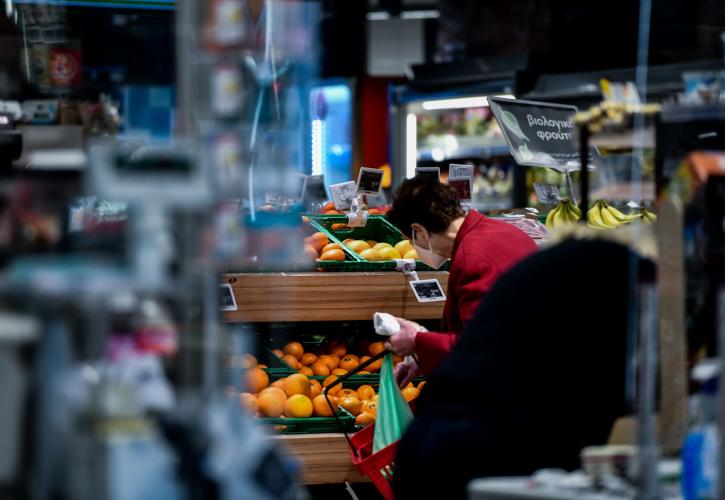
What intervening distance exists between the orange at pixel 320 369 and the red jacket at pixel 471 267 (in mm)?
914

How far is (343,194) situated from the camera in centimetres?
543

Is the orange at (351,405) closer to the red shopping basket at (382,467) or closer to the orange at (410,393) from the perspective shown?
the orange at (410,393)

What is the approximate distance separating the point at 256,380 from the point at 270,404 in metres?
0.20

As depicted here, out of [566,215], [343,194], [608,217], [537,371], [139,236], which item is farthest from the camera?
[343,194]

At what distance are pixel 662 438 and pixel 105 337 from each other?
1195mm

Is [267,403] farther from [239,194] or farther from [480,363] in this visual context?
[239,194]

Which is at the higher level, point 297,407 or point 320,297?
point 320,297

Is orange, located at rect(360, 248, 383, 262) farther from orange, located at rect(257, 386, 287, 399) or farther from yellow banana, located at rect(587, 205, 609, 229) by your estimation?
yellow banana, located at rect(587, 205, 609, 229)

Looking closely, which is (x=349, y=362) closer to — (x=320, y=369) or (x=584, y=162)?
→ (x=320, y=369)

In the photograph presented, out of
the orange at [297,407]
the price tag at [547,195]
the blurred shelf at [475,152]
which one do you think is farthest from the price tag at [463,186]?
the blurred shelf at [475,152]

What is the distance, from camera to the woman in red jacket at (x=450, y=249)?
3.62m

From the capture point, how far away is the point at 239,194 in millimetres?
2127

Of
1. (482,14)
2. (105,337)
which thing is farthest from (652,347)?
(482,14)

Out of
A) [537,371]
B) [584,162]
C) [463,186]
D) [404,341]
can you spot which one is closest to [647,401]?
[537,371]
